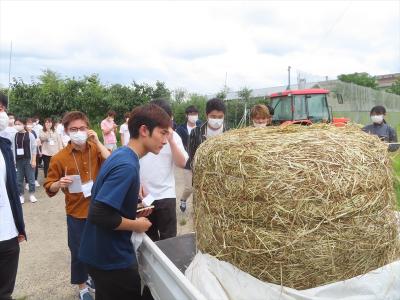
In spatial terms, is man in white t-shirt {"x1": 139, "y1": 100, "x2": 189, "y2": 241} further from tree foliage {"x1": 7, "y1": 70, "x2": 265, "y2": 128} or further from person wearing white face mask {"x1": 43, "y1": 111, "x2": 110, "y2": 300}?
tree foliage {"x1": 7, "y1": 70, "x2": 265, "y2": 128}

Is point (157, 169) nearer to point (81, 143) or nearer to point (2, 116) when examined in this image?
point (81, 143)

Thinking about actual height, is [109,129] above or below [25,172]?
above

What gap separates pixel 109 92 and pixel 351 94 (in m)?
14.8

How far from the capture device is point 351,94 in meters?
22.2

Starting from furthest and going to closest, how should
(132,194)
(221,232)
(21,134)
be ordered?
(21,134), (132,194), (221,232)

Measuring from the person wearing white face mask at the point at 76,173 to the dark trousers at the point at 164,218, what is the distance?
62 centimetres

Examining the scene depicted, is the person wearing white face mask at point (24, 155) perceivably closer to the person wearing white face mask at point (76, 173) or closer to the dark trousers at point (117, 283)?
the person wearing white face mask at point (76, 173)

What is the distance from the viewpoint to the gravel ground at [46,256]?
374 centimetres

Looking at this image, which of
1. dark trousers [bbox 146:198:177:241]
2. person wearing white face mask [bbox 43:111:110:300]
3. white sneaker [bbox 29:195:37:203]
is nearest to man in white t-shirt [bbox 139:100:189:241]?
dark trousers [bbox 146:198:177:241]

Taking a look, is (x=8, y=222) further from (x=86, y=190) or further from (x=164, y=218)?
(x=164, y=218)

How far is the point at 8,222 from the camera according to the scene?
2.64 meters

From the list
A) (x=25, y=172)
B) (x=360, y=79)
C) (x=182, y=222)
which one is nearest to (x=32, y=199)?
(x=25, y=172)

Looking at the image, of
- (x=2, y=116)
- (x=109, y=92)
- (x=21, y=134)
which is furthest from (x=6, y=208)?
(x=109, y=92)

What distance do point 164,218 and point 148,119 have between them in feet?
4.79
